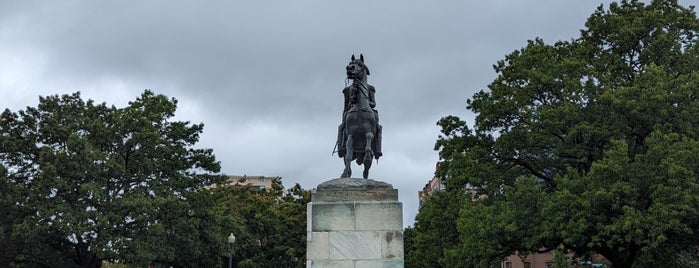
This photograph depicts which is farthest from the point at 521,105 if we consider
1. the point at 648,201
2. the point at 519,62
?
the point at 648,201

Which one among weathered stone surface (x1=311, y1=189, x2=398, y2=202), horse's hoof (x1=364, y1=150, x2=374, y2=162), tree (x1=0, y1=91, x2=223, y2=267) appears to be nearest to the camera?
weathered stone surface (x1=311, y1=189, x2=398, y2=202)

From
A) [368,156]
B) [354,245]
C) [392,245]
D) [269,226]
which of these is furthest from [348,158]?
[269,226]

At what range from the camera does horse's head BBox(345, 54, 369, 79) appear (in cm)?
1372

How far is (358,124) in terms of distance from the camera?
13633mm

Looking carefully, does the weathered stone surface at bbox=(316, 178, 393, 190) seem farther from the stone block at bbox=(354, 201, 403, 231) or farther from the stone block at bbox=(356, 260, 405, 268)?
the stone block at bbox=(356, 260, 405, 268)

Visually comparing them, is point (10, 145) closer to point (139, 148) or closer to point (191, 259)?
point (139, 148)

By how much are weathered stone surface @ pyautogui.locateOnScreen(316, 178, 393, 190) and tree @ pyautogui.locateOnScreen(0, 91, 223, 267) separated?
23880 millimetres

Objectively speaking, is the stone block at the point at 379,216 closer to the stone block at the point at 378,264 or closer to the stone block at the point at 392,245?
the stone block at the point at 392,245

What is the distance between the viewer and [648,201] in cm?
2344

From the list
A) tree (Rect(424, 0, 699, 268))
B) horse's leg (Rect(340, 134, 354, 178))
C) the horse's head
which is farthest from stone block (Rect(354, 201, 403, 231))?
tree (Rect(424, 0, 699, 268))

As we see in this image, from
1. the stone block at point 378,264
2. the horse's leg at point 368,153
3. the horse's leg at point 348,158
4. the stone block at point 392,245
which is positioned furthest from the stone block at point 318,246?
the horse's leg at point 368,153

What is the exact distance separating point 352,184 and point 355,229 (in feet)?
2.87

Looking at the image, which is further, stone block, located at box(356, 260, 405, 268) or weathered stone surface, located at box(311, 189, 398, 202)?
weathered stone surface, located at box(311, 189, 398, 202)

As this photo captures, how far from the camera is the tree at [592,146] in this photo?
2284 centimetres
